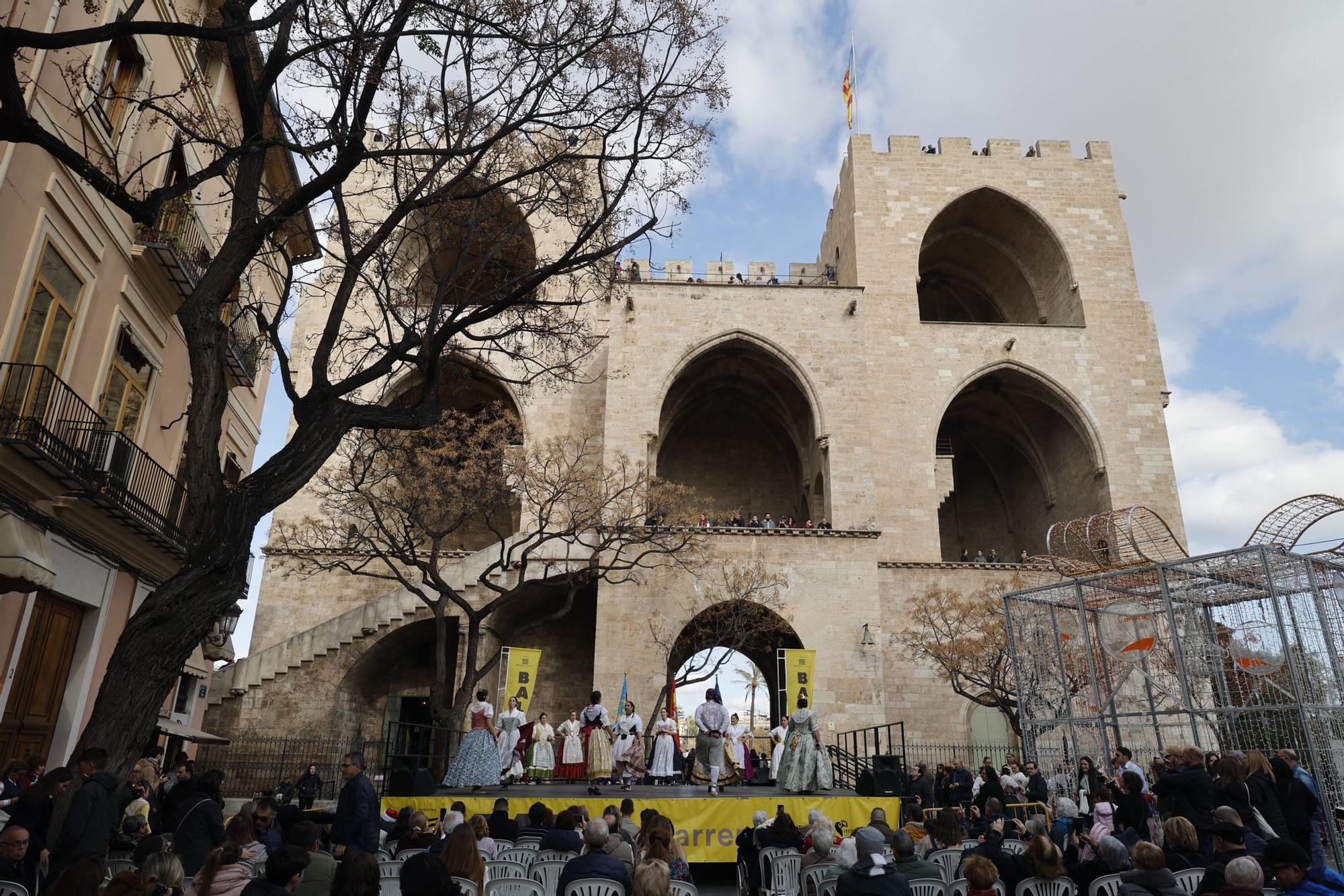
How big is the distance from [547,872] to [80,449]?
7886mm

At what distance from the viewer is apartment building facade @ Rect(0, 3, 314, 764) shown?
9039 mm

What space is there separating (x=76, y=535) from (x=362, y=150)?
661 centimetres

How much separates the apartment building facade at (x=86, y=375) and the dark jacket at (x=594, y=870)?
257 inches

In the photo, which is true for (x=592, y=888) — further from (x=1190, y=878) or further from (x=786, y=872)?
(x=1190, y=878)

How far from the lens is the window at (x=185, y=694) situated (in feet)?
50.0

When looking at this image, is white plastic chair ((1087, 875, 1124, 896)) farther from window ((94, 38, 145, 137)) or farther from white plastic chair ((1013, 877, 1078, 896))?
window ((94, 38, 145, 137))

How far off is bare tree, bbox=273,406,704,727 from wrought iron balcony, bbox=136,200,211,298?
13.1ft

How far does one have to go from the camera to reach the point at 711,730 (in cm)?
1284

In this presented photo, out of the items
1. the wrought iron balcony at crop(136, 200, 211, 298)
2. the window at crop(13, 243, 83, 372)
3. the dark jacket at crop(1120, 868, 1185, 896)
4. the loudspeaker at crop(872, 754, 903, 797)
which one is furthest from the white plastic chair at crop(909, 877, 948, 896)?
the wrought iron balcony at crop(136, 200, 211, 298)

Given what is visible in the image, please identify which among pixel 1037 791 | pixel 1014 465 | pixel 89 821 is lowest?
pixel 89 821

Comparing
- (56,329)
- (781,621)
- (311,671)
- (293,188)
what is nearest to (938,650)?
(781,621)

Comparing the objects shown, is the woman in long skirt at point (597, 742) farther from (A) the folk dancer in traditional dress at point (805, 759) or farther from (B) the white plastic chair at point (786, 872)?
(B) the white plastic chair at point (786, 872)

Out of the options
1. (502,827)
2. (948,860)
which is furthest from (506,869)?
(948,860)

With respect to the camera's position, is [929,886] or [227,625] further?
[227,625]
